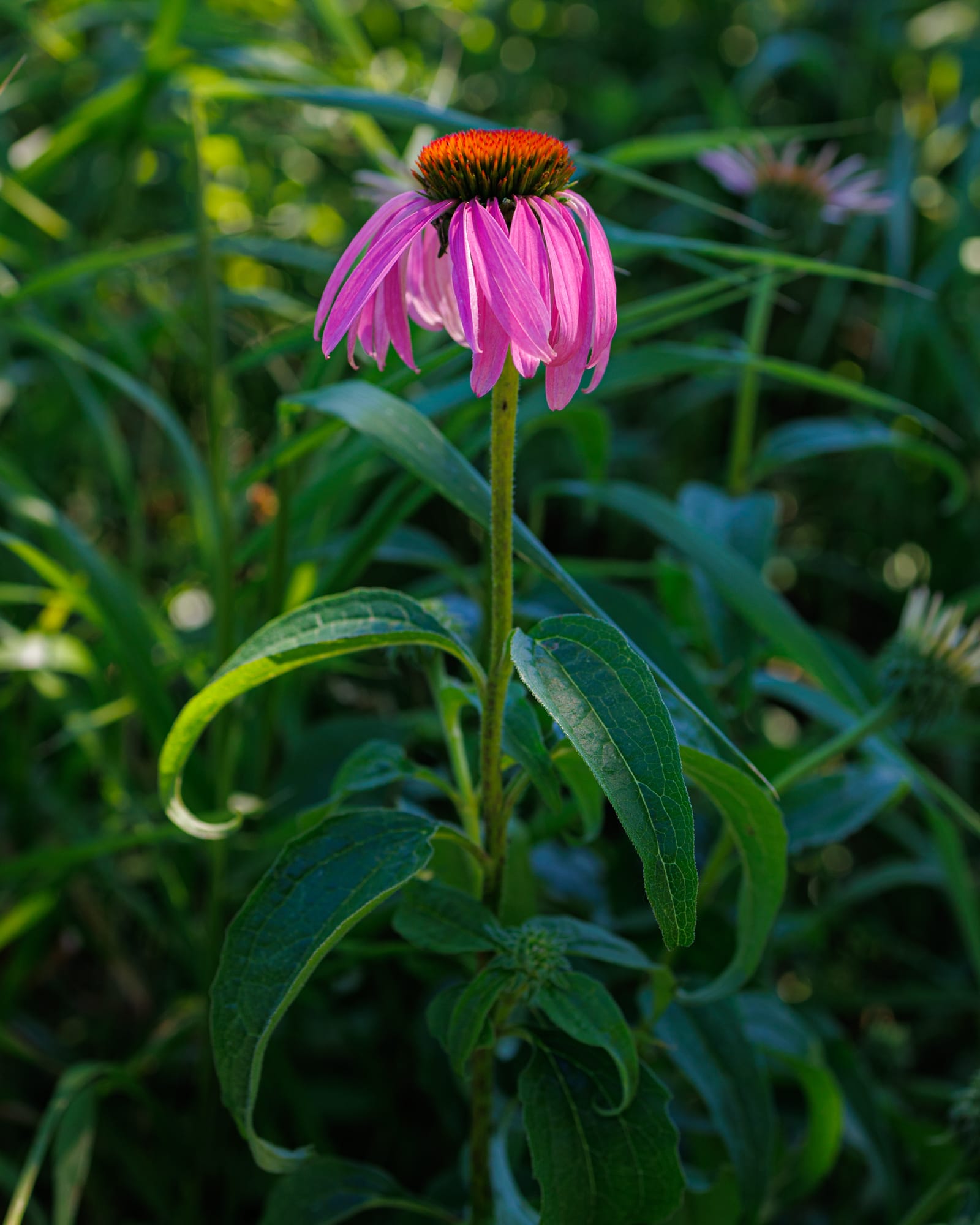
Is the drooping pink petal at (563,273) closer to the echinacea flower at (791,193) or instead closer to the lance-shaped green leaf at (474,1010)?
the lance-shaped green leaf at (474,1010)

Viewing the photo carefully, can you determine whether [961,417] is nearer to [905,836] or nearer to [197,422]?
[905,836]

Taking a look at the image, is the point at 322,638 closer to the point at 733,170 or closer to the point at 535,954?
the point at 535,954

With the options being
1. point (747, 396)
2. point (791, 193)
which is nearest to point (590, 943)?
point (747, 396)

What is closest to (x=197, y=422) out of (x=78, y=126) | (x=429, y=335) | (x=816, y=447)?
(x=78, y=126)

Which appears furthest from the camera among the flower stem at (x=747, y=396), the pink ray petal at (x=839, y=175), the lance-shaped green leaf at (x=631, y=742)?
the pink ray petal at (x=839, y=175)

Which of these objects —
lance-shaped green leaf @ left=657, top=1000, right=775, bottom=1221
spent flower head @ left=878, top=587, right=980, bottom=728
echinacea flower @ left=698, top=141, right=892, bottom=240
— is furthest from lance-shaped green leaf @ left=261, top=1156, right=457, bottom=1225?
echinacea flower @ left=698, top=141, right=892, bottom=240

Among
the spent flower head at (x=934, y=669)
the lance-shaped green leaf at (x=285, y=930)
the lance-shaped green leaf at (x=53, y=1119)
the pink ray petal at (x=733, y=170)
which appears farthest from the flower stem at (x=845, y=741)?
the pink ray petal at (x=733, y=170)
